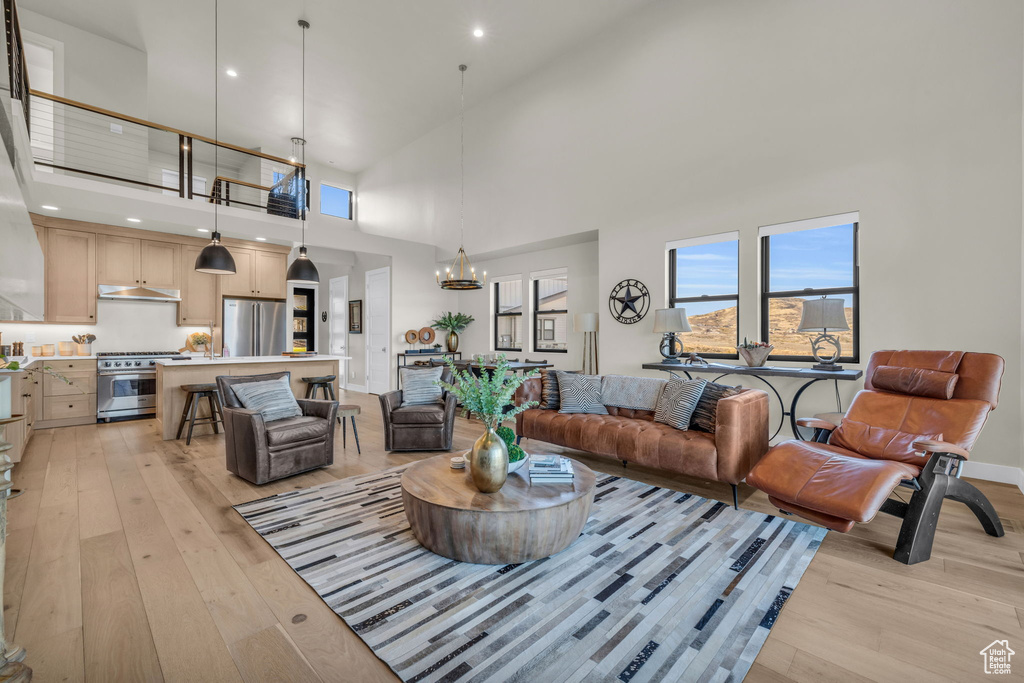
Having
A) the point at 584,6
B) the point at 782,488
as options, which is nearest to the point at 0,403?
the point at 782,488

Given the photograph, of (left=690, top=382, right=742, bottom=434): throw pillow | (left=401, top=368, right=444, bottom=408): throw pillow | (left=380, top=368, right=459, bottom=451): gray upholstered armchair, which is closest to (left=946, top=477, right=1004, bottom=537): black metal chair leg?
(left=690, top=382, right=742, bottom=434): throw pillow

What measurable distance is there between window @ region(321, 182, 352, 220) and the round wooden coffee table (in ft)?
31.9

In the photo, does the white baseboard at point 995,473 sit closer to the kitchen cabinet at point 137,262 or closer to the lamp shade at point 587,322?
the lamp shade at point 587,322

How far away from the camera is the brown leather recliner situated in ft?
7.78

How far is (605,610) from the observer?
193 cm

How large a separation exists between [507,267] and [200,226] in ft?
15.2

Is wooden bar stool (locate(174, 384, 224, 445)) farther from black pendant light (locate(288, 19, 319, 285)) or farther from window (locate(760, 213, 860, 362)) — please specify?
window (locate(760, 213, 860, 362))

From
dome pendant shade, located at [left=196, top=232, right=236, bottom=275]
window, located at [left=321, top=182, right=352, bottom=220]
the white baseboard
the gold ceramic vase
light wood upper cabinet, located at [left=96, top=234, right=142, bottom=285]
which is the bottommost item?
the white baseboard

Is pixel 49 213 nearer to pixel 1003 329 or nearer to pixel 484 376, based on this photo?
pixel 484 376

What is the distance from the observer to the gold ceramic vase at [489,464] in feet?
7.66

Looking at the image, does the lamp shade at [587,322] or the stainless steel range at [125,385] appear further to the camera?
the lamp shade at [587,322]

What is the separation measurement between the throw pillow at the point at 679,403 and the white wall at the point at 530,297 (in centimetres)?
257

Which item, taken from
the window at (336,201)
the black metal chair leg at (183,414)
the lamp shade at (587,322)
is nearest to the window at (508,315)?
the lamp shade at (587,322)

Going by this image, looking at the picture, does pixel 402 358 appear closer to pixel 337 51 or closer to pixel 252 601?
pixel 337 51
